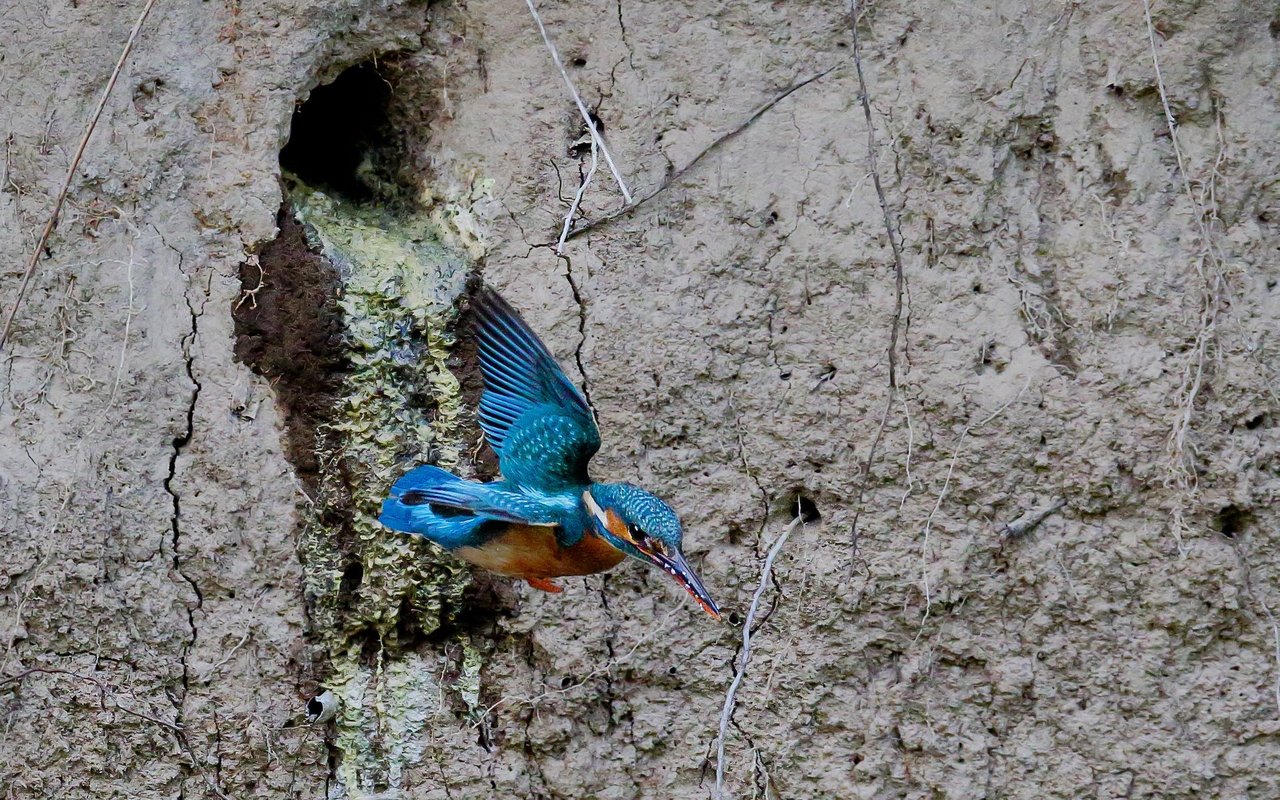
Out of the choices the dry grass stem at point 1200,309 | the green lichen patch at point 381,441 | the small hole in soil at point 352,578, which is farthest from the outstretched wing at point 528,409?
the dry grass stem at point 1200,309

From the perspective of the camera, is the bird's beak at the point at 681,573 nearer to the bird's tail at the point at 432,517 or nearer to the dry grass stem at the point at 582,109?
the bird's tail at the point at 432,517

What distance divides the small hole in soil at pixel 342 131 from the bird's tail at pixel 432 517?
3.25 ft

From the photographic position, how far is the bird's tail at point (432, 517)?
2398 millimetres

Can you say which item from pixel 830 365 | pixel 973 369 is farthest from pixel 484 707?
pixel 973 369

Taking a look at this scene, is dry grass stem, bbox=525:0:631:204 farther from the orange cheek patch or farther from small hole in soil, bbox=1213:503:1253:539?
small hole in soil, bbox=1213:503:1253:539

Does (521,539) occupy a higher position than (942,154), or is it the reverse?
(942,154)

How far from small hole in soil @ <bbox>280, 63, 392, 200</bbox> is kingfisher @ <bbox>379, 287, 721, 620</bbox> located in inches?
36.7

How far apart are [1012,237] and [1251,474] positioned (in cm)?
67

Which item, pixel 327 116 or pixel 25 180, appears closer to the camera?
pixel 25 180

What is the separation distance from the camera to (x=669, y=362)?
9.53 feet

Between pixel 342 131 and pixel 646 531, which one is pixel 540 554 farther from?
pixel 342 131

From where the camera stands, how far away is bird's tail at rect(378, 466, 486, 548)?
7.87 ft

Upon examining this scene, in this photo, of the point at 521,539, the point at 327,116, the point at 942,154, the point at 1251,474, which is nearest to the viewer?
the point at 521,539

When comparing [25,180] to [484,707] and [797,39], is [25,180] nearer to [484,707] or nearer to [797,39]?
[484,707]
